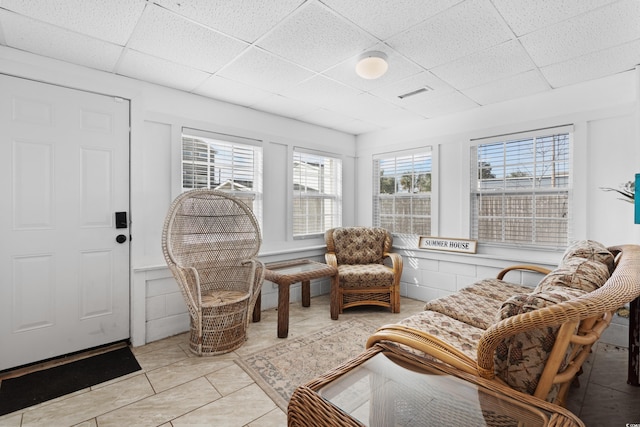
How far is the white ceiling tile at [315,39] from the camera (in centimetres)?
193

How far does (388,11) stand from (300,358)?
2635 millimetres

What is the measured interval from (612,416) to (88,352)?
387 centimetres

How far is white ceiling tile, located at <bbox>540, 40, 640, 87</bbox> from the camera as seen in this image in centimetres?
231

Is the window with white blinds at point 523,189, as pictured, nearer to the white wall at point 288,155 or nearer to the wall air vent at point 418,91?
the white wall at point 288,155

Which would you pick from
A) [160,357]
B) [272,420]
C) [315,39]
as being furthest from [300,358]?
[315,39]

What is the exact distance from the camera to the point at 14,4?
178 cm

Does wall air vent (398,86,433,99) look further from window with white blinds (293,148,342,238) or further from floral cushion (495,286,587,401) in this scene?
floral cushion (495,286,587,401)

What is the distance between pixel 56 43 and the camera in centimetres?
219

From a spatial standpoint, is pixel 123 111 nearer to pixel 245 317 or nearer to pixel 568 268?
pixel 245 317

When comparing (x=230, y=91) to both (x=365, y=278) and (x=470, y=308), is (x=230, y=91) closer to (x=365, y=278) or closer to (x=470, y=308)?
(x=365, y=278)

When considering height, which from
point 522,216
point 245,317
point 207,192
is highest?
point 207,192

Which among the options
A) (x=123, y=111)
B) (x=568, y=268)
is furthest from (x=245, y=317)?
(x=568, y=268)

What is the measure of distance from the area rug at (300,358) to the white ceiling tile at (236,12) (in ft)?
8.21

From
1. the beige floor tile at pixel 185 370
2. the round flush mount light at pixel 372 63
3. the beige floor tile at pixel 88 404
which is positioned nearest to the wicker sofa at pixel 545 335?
the beige floor tile at pixel 185 370
